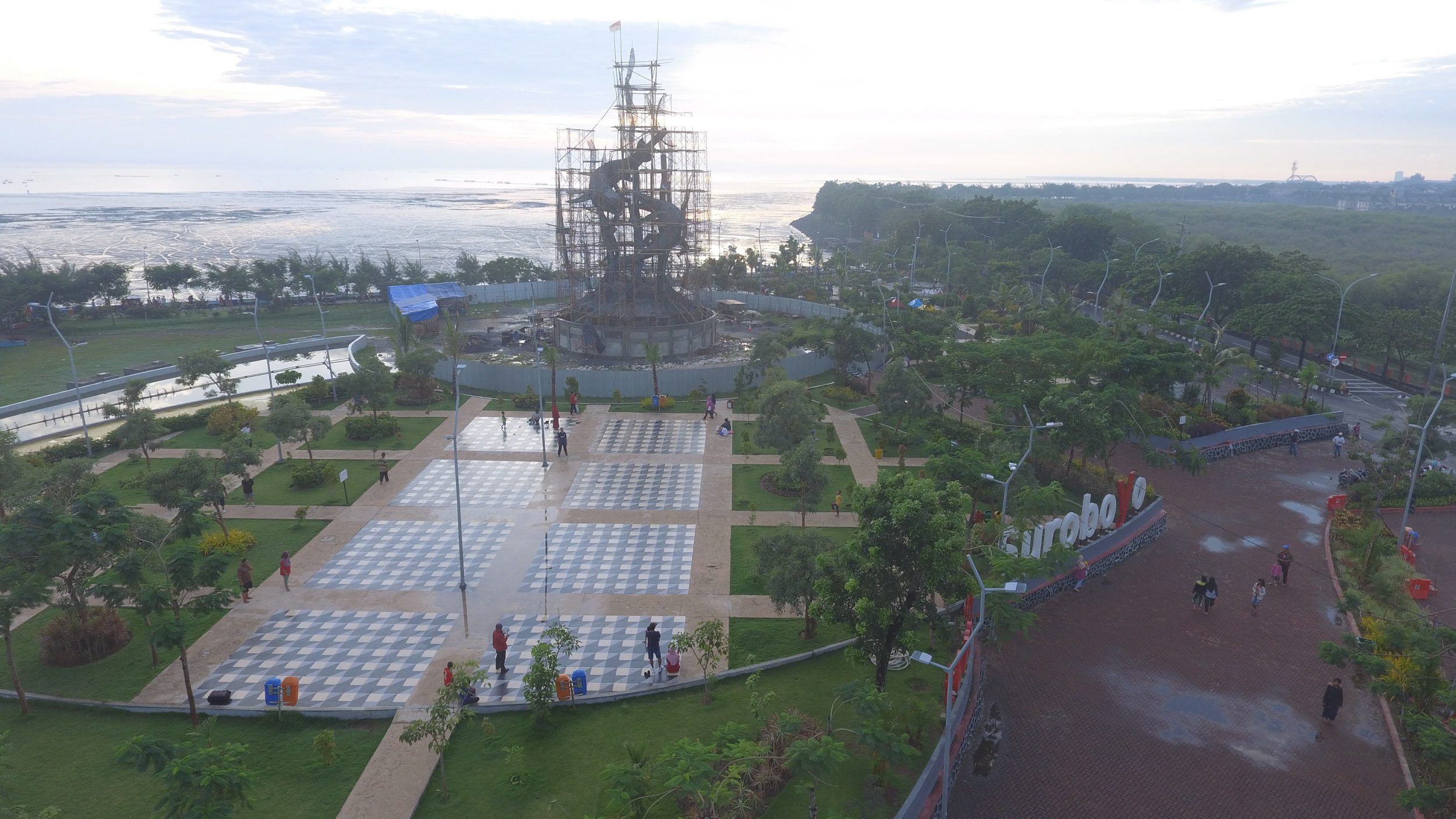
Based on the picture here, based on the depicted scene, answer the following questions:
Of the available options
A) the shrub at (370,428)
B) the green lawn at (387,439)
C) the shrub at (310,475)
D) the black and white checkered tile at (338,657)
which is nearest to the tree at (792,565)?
the black and white checkered tile at (338,657)

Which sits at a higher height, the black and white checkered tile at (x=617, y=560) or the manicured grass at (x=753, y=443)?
the manicured grass at (x=753, y=443)

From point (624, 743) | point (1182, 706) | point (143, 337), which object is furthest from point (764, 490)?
point (143, 337)

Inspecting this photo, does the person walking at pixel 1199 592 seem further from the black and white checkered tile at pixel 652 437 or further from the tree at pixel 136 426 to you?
the tree at pixel 136 426

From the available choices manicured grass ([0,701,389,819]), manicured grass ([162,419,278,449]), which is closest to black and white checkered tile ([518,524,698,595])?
manicured grass ([0,701,389,819])

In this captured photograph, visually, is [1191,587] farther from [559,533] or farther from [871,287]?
[871,287]

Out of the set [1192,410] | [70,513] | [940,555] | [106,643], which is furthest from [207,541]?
[1192,410]

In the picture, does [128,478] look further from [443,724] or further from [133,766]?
[443,724]
